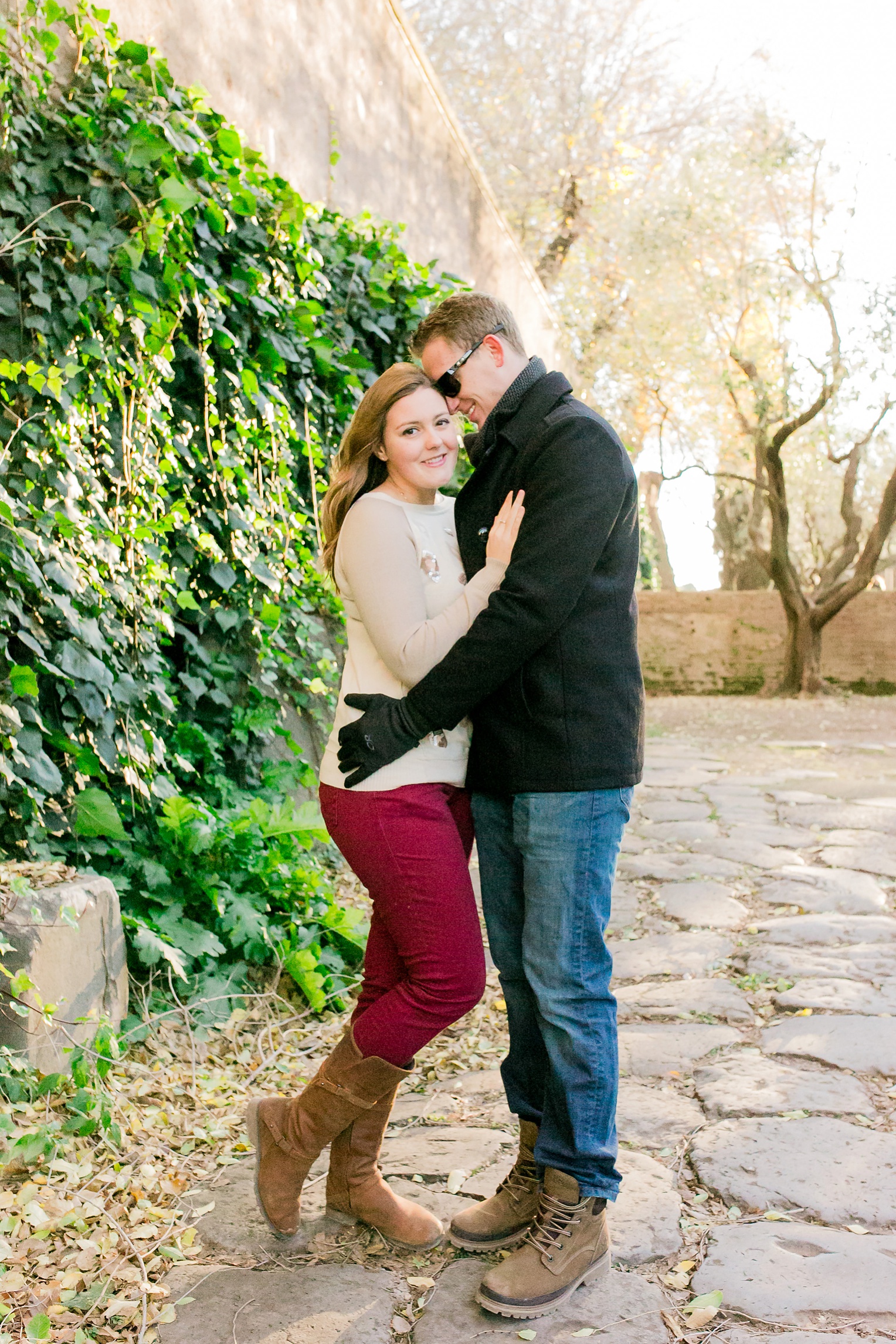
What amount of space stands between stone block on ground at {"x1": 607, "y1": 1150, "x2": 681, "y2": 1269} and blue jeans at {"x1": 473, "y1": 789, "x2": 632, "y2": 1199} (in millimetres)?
191

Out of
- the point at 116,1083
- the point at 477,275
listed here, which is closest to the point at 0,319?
the point at 116,1083

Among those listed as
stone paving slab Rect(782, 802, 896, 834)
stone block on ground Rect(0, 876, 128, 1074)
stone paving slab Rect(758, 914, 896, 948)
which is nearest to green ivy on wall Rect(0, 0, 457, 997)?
stone block on ground Rect(0, 876, 128, 1074)

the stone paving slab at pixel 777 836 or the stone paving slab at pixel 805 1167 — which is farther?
the stone paving slab at pixel 777 836

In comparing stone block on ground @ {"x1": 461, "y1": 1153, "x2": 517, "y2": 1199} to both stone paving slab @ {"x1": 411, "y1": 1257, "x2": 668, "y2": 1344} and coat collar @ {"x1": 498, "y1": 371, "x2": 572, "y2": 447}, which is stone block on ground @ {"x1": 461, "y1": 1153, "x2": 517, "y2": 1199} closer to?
stone paving slab @ {"x1": 411, "y1": 1257, "x2": 668, "y2": 1344}

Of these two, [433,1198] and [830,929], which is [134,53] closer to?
[433,1198]

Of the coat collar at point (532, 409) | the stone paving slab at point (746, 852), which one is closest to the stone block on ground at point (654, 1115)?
the coat collar at point (532, 409)

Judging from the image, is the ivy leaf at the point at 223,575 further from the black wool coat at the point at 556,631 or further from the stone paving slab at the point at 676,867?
the stone paving slab at the point at 676,867

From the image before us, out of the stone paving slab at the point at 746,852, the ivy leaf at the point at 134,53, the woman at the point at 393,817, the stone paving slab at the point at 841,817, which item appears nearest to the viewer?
the woman at the point at 393,817

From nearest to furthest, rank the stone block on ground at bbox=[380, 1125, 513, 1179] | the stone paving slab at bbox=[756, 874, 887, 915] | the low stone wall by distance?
the stone block on ground at bbox=[380, 1125, 513, 1179], the stone paving slab at bbox=[756, 874, 887, 915], the low stone wall

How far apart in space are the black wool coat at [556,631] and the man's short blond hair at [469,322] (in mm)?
159

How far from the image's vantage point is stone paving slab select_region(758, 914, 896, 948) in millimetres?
4242

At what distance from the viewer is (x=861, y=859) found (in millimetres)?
5488

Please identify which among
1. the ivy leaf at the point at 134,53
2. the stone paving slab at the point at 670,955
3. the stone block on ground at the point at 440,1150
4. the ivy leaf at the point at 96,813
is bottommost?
the stone block on ground at the point at 440,1150

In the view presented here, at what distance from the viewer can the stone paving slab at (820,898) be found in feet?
15.2
